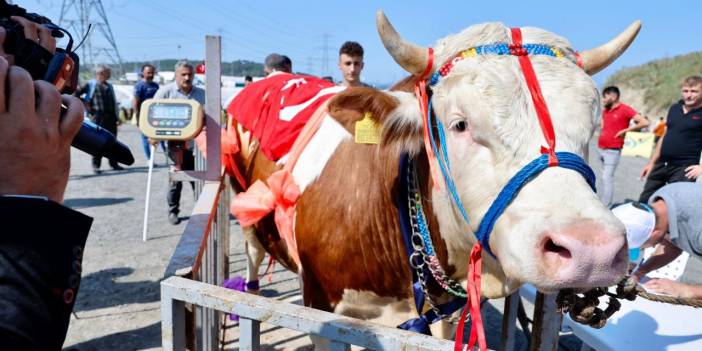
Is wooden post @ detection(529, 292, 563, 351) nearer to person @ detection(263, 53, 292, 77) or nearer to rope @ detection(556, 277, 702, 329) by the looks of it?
rope @ detection(556, 277, 702, 329)

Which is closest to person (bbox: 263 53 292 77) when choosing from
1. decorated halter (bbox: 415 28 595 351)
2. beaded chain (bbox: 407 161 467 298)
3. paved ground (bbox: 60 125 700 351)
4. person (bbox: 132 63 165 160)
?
paved ground (bbox: 60 125 700 351)

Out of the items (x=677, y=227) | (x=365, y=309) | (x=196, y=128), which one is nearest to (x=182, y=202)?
(x=196, y=128)

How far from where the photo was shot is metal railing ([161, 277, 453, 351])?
122 centimetres

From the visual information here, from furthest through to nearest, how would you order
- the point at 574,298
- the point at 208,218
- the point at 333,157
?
the point at 333,157, the point at 208,218, the point at 574,298

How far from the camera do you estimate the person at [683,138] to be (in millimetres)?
6035

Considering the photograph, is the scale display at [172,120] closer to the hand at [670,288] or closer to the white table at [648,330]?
the white table at [648,330]

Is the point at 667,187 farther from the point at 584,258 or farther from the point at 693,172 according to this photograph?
the point at 693,172

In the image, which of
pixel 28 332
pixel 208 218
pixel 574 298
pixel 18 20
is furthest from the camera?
pixel 208 218

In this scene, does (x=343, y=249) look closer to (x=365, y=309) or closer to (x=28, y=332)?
(x=365, y=309)

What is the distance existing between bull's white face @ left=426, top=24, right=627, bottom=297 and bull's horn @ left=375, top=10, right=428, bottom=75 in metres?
0.08

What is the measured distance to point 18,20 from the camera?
3.17 ft

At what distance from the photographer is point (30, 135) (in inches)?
28.6

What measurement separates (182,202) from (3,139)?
775cm

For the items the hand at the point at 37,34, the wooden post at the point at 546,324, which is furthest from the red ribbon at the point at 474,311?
the hand at the point at 37,34
